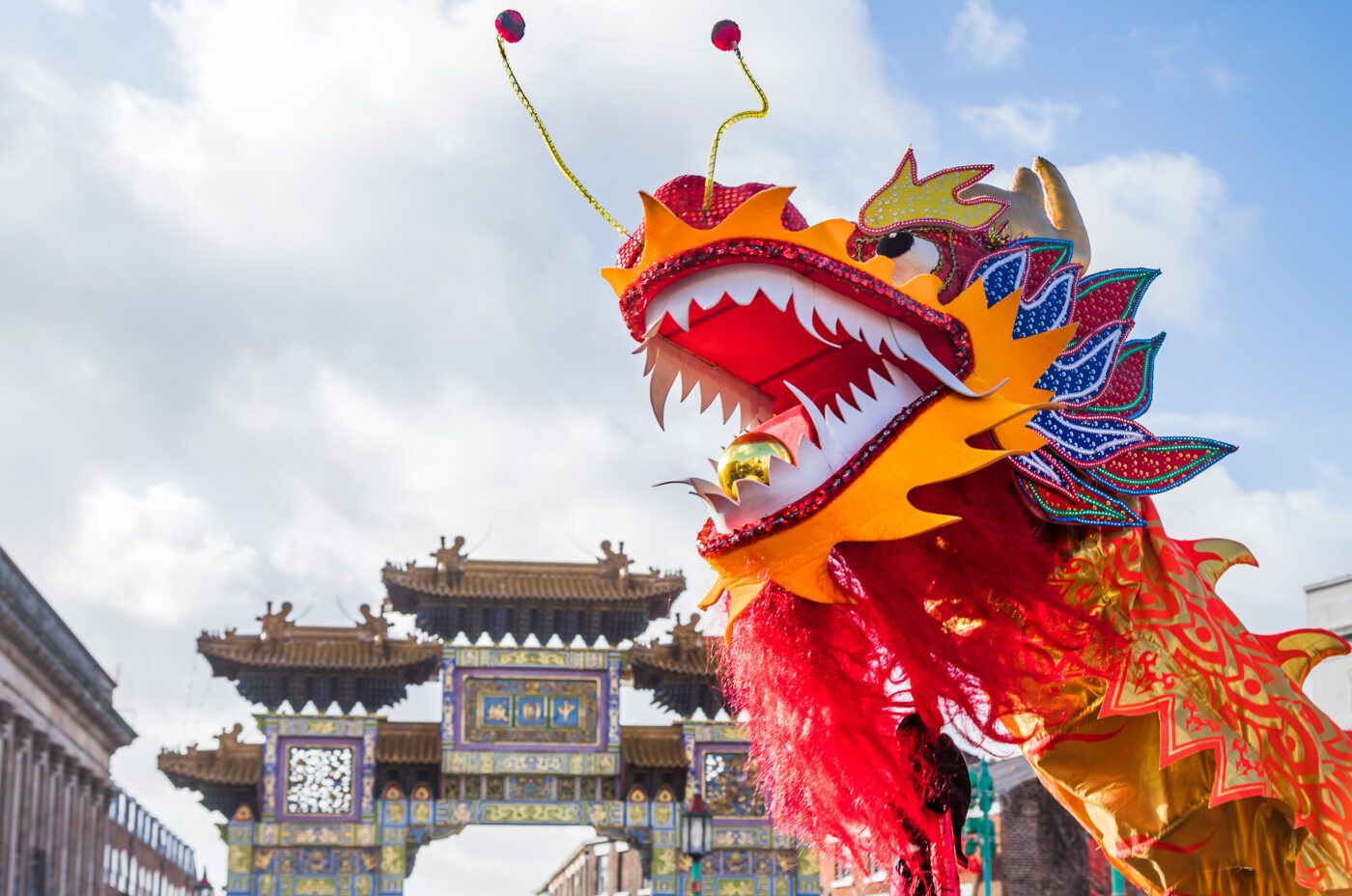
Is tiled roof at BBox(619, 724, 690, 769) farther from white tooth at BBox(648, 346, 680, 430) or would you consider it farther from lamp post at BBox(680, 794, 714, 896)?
white tooth at BBox(648, 346, 680, 430)

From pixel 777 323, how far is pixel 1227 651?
1710mm

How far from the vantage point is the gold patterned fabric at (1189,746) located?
4.75 metres

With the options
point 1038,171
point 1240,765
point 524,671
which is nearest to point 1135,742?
point 1240,765

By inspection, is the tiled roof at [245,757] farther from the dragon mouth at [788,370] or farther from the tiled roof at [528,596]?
the dragon mouth at [788,370]

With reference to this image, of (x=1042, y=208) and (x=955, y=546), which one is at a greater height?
(x=1042, y=208)

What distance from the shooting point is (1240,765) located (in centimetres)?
473

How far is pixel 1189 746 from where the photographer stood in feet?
15.3

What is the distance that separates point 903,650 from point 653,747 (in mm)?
22950

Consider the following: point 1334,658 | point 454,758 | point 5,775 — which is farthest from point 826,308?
point 5,775

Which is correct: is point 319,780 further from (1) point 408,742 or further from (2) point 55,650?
(2) point 55,650

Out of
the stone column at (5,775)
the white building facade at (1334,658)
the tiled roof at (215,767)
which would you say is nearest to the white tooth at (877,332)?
the white building facade at (1334,658)

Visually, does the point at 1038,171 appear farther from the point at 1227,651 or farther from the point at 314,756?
the point at 314,756

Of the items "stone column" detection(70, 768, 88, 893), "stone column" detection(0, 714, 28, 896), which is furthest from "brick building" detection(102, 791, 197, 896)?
"stone column" detection(0, 714, 28, 896)

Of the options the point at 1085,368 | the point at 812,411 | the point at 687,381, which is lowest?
the point at 812,411
